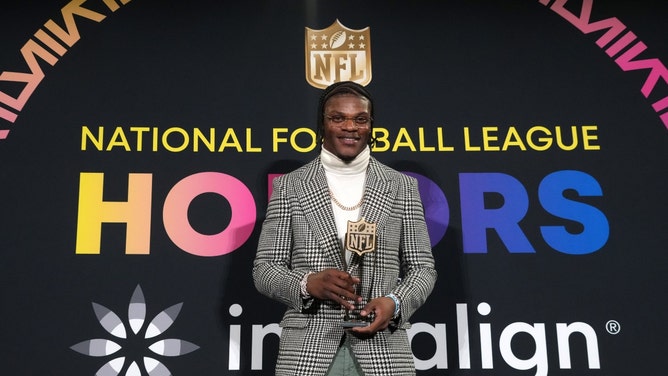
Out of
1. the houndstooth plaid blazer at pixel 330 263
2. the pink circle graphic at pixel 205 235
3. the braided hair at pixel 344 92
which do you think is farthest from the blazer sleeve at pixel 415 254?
the pink circle graphic at pixel 205 235

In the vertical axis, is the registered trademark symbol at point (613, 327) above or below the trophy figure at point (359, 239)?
below

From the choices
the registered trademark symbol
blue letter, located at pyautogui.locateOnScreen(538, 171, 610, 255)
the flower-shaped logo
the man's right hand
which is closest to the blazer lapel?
the man's right hand

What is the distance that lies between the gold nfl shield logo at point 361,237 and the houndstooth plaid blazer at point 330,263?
8cm

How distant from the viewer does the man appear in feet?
6.70

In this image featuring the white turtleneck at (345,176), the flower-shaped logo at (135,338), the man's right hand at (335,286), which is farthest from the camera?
the flower-shaped logo at (135,338)

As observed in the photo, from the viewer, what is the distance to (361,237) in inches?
79.2

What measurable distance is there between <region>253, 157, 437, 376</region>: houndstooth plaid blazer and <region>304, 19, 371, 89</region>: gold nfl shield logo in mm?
1020

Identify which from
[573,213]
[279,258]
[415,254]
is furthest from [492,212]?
[279,258]

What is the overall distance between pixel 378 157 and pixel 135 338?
1154 millimetres

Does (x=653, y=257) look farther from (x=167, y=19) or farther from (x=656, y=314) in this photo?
(x=167, y=19)

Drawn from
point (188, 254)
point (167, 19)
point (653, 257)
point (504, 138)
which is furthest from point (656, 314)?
point (167, 19)

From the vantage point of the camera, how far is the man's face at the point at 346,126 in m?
2.30

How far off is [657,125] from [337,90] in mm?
1621

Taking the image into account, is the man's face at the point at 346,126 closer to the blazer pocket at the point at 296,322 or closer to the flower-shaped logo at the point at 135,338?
the blazer pocket at the point at 296,322
